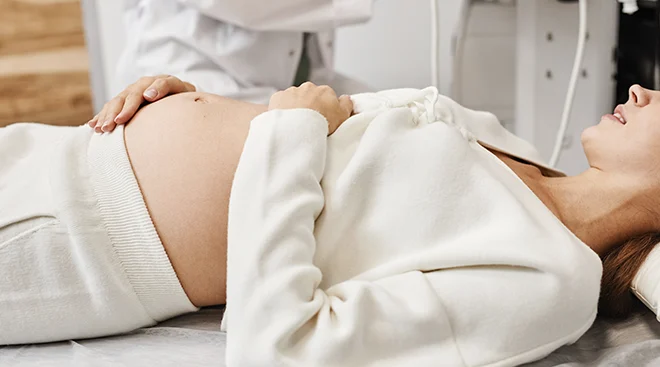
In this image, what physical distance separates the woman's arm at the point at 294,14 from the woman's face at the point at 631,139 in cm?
66

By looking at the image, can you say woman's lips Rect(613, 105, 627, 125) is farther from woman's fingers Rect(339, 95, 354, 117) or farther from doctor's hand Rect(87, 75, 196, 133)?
doctor's hand Rect(87, 75, 196, 133)

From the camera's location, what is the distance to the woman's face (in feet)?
2.76

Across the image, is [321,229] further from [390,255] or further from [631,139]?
[631,139]

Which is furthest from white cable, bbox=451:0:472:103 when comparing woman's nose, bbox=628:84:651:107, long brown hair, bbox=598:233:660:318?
long brown hair, bbox=598:233:660:318

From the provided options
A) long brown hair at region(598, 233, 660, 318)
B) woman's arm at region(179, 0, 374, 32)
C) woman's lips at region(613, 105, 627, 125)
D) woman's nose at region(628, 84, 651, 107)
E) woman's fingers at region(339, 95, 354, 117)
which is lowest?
long brown hair at region(598, 233, 660, 318)

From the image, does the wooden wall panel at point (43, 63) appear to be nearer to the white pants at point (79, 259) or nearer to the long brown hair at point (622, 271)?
the white pants at point (79, 259)

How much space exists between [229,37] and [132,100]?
580 millimetres

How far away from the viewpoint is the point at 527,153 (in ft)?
3.25

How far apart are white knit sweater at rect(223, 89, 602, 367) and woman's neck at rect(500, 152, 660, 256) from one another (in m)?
0.08

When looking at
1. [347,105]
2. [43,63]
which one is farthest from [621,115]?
[43,63]

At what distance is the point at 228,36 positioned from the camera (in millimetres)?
1443

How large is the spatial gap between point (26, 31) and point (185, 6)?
0.90 meters

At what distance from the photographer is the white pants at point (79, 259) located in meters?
0.75

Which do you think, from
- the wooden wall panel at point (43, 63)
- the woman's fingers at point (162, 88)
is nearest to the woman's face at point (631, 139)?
the woman's fingers at point (162, 88)
